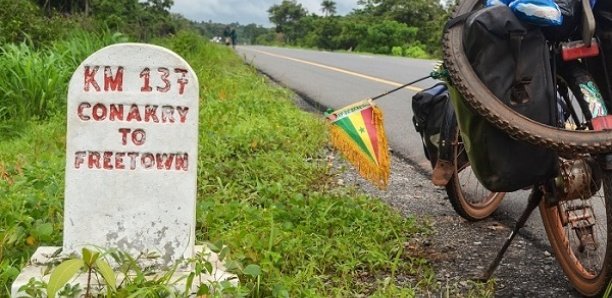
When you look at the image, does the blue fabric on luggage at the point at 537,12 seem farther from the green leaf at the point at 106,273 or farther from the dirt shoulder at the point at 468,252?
the green leaf at the point at 106,273

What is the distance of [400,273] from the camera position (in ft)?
9.66

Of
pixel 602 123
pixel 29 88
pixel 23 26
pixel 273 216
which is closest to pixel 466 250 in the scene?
pixel 273 216

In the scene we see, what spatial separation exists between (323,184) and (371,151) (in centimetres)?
90

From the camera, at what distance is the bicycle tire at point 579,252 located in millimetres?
2414

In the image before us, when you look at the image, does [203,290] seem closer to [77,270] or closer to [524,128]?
[77,270]

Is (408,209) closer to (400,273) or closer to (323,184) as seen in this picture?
(323,184)

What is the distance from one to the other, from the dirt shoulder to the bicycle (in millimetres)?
110

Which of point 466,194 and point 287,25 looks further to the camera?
point 287,25

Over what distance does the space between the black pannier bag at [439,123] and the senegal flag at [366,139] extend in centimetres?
30

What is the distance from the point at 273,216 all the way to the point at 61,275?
136 cm

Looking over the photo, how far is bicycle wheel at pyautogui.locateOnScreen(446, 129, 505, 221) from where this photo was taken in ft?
11.9

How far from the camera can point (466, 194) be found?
12.3 ft

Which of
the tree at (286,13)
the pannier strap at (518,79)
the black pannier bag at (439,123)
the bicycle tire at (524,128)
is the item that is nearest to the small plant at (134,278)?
the bicycle tire at (524,128)

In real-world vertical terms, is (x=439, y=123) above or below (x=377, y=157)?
above
